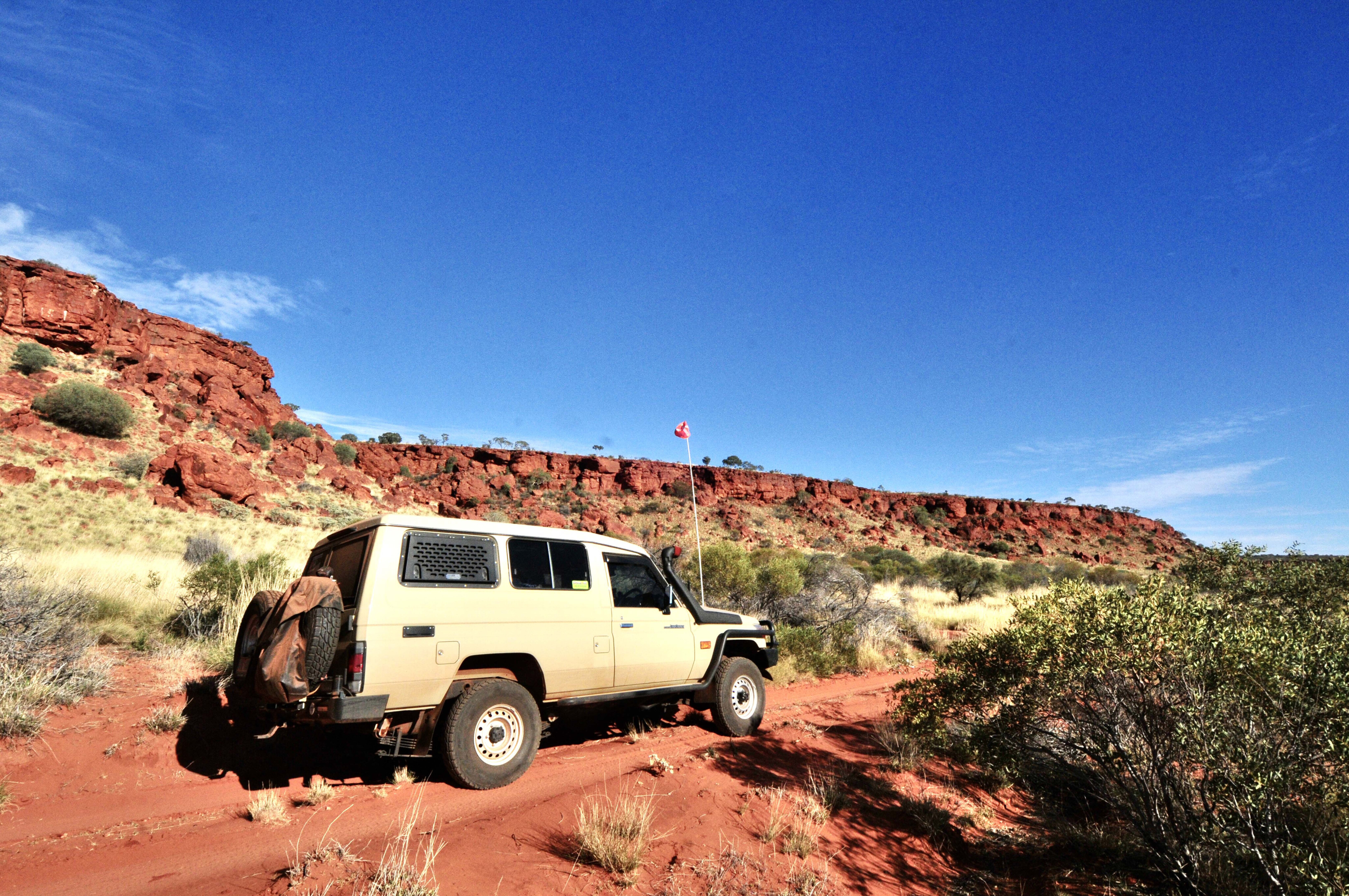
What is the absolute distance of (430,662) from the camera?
5180 millimetres

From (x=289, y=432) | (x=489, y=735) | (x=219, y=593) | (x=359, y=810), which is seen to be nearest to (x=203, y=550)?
(x=219, y=593)

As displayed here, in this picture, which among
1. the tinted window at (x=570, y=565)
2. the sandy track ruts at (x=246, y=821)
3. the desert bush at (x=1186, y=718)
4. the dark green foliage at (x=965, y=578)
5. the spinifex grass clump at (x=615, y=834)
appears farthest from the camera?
the dark green foliage at (x=965, y=578)

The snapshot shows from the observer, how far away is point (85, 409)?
30297mm

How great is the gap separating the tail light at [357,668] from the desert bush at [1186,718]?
4.68 m

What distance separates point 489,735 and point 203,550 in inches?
590

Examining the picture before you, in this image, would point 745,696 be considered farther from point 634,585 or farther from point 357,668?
point 357,668

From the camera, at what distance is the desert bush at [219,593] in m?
9.02

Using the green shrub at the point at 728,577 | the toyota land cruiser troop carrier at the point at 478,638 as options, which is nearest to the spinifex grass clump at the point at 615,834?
the toyota land cruiser troop carrier at the point at 478,638

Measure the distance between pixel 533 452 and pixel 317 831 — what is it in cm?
6067

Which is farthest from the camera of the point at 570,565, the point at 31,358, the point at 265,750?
the point at 31,358

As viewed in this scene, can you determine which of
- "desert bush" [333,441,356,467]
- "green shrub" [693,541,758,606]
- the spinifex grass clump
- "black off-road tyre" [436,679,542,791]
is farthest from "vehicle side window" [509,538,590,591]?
"desert bush" [333,441,356,467]

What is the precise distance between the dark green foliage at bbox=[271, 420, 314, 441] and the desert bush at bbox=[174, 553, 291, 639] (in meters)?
36.8

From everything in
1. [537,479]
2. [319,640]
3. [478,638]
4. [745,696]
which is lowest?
[745,696]

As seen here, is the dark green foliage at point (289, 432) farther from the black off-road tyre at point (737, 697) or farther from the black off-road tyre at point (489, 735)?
the black off-road tyre at point (489, 735)
